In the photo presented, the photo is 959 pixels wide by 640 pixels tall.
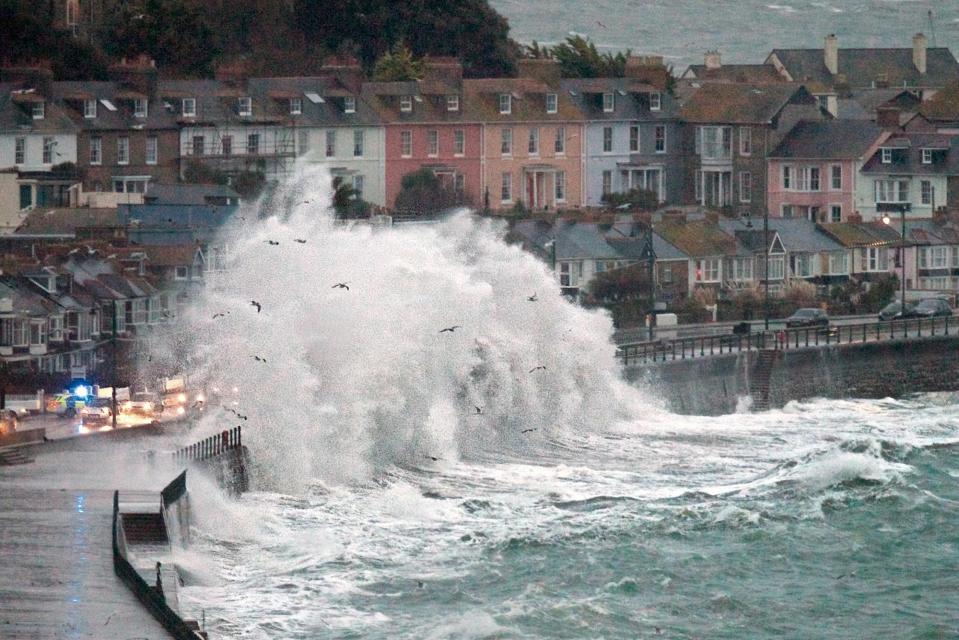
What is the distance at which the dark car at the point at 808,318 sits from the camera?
78.8 m

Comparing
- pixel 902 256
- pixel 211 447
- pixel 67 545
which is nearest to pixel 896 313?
pixel 902 256

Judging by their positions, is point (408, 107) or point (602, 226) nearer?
point (602, 226)

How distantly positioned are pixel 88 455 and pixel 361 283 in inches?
486


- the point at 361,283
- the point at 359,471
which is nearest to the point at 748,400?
the point at 361,283

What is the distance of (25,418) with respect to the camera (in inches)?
→ 2114

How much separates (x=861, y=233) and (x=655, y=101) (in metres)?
13.8

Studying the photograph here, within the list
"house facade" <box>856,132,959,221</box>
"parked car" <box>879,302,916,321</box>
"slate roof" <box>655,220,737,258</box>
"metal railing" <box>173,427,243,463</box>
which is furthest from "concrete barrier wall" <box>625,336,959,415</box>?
"house facade" <box>856,132,959,221</box>

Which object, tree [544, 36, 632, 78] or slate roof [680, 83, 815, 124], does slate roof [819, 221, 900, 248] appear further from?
tree [544, 36, 632, 78]

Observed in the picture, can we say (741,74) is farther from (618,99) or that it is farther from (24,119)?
(24,119)

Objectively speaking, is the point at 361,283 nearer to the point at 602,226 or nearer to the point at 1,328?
the point at 1,328

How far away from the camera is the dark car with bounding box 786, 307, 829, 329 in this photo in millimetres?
78750

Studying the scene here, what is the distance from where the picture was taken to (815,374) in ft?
241

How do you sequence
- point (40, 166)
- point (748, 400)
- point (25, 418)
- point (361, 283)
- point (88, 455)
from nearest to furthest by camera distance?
point (88, 455) < point (25, 418) < point (361, 283) < point (748, 400) < point (40, 166)

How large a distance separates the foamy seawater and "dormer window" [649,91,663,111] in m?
29.1
